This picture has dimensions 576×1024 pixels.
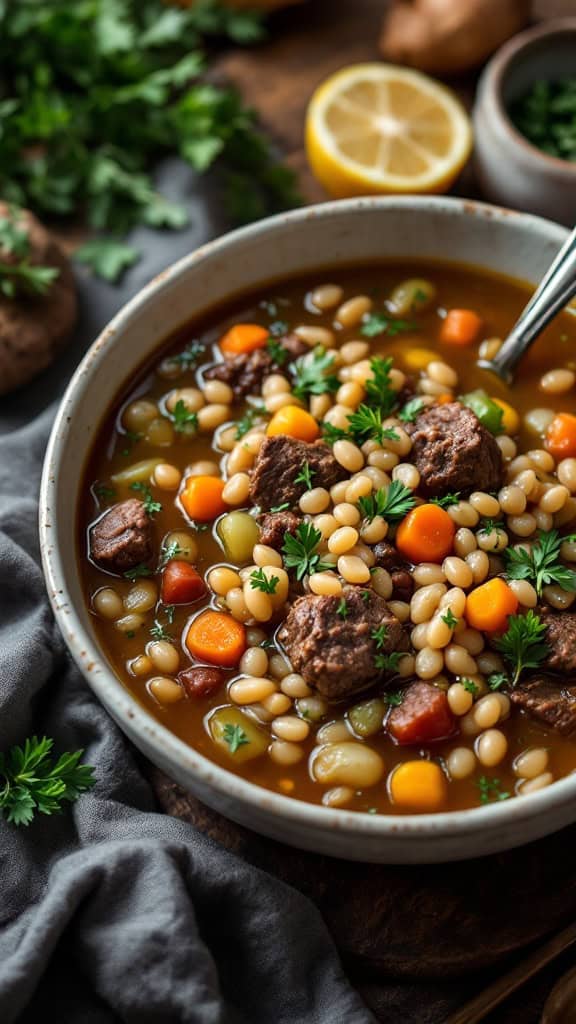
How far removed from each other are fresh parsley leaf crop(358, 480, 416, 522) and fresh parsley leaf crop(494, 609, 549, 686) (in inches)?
21.1

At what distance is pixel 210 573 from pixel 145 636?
321mm

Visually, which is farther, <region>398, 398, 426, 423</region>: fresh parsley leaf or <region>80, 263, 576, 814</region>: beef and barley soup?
<region>398, 398, 426, 423</region>: fresh parsley leaf

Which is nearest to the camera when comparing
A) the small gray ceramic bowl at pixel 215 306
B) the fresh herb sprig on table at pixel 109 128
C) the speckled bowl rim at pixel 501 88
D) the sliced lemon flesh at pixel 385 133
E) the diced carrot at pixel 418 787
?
the small gray ceramic bowl at pixel 215 306

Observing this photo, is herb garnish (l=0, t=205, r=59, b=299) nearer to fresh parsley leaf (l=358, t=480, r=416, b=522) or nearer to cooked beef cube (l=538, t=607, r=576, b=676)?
fresh parsley leaf (l=358, t=480, r=416, b=522)

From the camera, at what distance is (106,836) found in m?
3.76

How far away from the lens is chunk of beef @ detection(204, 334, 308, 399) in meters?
4.42

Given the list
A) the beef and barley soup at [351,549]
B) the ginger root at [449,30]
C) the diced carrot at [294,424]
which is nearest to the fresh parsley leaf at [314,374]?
the beef and barley soup at [351,549]

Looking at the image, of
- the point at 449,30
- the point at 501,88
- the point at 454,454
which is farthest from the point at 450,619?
the point at 449,30

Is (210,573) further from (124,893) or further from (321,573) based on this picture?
(124,893)

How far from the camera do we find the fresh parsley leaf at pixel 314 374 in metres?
4.35

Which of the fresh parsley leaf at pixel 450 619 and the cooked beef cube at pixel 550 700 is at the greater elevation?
the fresh parsley leaf at pixel 450 619

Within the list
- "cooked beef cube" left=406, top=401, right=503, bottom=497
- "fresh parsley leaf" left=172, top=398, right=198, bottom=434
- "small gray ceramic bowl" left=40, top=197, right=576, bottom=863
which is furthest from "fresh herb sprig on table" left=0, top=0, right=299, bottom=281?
"cooked beef cube" left=406, top=401, right=503, bottom=497

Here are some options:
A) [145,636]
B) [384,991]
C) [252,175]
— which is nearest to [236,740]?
[145,636]

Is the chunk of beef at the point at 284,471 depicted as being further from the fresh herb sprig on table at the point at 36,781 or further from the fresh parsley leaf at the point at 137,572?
the fresh herb sprig on table at the point at 36,781
